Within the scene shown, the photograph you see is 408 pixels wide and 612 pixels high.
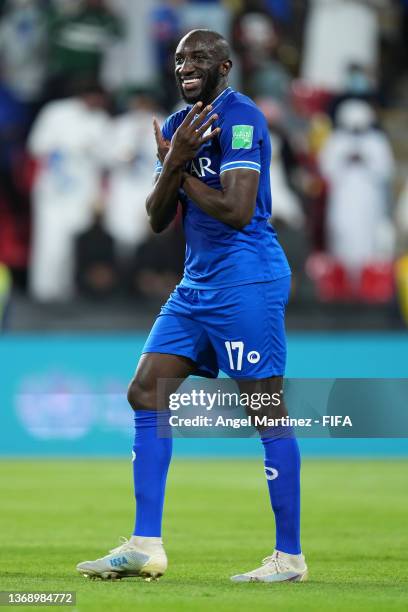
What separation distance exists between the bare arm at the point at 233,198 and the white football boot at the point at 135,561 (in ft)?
4.14

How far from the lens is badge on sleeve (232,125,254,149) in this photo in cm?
519

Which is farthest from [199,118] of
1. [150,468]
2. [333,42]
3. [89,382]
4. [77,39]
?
[333,42]

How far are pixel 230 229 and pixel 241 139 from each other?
36 cm

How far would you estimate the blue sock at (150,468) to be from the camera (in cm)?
527

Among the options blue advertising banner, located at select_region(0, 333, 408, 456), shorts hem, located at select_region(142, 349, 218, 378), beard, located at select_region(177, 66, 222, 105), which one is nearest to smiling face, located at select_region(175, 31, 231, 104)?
beard, located at select_region(177, 66, 222, 105)

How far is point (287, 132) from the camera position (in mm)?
14680

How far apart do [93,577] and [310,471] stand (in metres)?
5.51

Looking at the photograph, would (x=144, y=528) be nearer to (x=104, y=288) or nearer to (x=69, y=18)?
(x=104, y=288)

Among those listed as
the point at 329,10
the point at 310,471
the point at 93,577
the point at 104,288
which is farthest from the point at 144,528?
the point at 329,10

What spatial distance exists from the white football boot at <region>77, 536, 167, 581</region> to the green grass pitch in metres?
0.06

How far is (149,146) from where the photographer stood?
14.4m

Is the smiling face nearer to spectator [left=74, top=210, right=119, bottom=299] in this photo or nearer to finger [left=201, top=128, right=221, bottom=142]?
finger [left=201, top=128, right=221, bottom=142]

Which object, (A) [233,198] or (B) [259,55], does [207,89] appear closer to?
(A) [233,198]

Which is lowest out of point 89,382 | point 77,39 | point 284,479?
point 89,382
